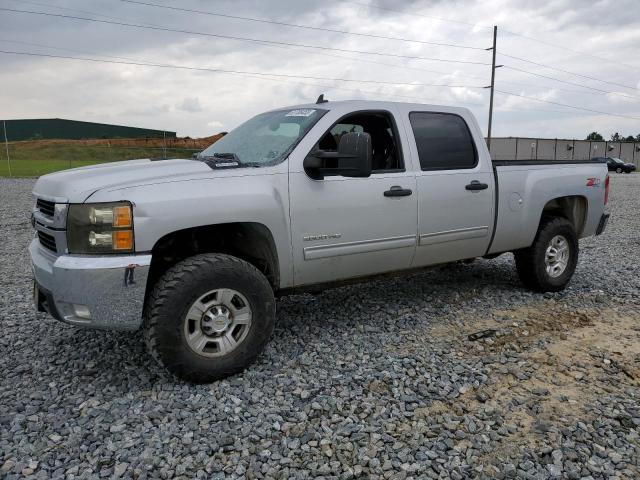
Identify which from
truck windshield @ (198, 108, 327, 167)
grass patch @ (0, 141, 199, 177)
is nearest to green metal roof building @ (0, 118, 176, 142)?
grass patch @ (0, 141, 199, 177)

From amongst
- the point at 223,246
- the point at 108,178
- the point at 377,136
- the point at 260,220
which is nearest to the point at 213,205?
the point at 260,220

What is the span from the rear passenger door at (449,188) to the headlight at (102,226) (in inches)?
92.8

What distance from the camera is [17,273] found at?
21.3ft

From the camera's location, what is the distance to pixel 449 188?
455cm

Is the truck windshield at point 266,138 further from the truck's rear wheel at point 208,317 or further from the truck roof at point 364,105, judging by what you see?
the truck's rear wheel at point 208,317

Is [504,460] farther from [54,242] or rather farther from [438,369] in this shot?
[54,242]

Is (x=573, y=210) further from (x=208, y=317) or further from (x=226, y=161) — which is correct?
(x=208, y=317)

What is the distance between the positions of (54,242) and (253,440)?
1.79 metres

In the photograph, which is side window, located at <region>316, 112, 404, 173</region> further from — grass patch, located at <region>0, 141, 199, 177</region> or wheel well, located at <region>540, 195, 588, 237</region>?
grass patch, located at <region>0, 141, 199, 177</region>

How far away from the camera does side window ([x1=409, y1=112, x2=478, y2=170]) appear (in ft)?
14.9

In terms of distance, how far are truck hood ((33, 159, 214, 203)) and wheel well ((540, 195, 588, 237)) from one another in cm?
401

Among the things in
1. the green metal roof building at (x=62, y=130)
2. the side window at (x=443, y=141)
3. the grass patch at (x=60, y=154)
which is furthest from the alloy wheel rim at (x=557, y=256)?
the green metal roof building at (x=62, y=130)

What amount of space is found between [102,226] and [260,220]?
3.28 feet

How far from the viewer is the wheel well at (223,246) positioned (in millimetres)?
3578
